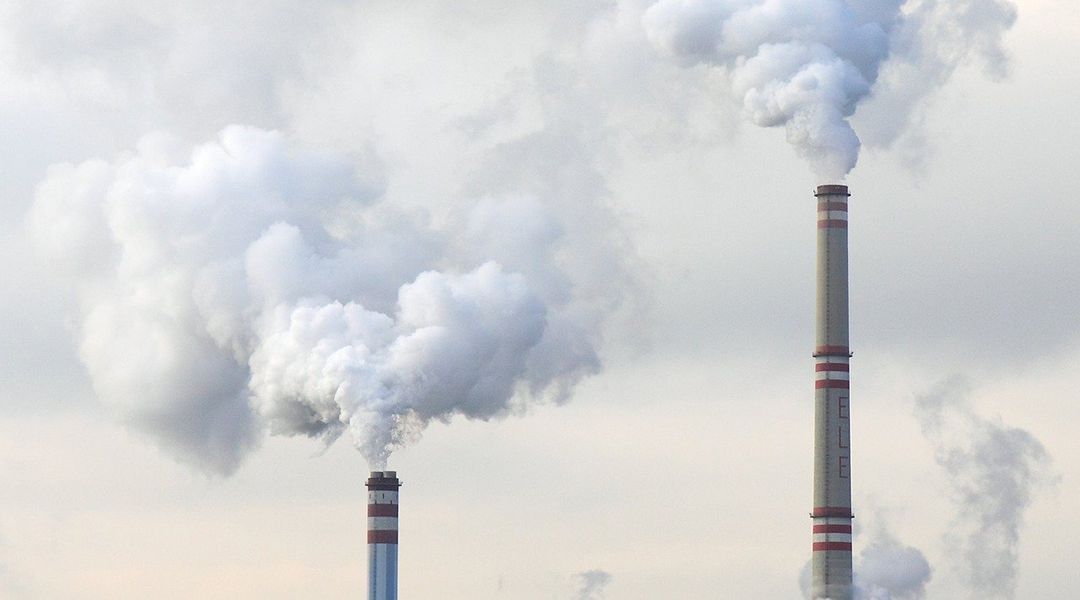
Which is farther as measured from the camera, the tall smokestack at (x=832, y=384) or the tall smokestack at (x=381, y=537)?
the tall smokestack at (x=832, y=384)

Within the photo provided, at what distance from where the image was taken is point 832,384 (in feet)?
335

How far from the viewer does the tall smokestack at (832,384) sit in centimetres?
10156

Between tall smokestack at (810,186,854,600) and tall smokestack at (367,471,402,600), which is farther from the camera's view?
tall smokestack at (810,186,854,600)

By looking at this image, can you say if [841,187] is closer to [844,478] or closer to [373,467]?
[844,478]

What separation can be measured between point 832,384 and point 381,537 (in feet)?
61.6

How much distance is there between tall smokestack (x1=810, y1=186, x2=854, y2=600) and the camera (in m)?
102

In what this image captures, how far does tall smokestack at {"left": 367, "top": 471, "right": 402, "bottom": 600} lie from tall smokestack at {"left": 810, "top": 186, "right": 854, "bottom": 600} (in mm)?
17062

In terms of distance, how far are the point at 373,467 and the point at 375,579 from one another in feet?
12.6

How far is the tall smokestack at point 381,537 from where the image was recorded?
309ft

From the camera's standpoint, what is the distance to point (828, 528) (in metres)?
102

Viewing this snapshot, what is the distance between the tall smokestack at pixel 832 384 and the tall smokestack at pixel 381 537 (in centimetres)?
1706

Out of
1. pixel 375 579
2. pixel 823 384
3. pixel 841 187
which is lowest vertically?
pixel 375 579

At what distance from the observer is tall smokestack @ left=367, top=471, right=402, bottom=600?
94188mm

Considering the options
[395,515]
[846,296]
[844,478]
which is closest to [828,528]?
[844,478]
